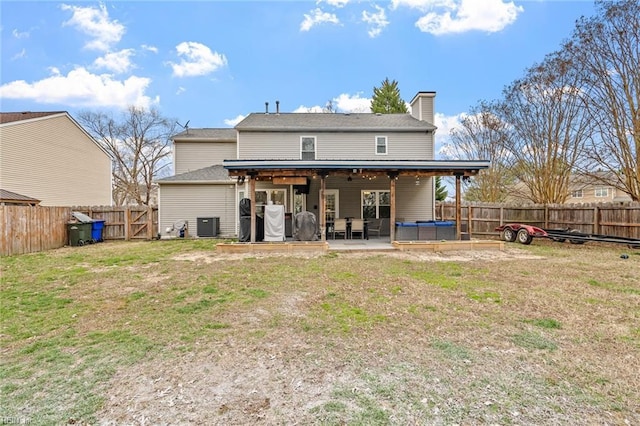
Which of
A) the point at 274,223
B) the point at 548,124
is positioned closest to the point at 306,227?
the point at 274,223

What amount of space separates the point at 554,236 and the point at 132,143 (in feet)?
103

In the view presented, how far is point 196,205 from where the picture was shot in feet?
47.4

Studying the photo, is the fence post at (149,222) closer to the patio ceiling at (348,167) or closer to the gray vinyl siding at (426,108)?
the patio ceiling at (348,167)

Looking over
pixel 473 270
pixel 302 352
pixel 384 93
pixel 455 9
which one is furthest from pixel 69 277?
pixel 384 93

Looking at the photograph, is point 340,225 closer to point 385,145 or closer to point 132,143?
point 385,145

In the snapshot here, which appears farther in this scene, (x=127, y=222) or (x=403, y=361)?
(x=127, y=222)

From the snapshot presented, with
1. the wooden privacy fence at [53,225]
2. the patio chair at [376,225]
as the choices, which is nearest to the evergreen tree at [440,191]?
the patio chair at [376,225]

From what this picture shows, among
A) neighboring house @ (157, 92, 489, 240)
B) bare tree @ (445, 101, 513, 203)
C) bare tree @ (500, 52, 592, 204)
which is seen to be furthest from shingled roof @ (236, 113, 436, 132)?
bare tree @ (445, 101, 513, 203)

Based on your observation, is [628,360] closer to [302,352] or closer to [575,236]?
[302,352]

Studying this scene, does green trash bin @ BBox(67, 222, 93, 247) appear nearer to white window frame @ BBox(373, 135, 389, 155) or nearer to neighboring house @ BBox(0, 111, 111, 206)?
neighboring house @ BBox(0, 111, 111, 206)

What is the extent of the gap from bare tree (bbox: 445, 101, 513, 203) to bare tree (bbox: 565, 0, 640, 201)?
5285 mm

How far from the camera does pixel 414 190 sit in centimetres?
1449

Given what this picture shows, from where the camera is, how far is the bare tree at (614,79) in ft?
35.8

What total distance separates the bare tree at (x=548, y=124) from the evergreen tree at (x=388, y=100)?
42.1 ft
